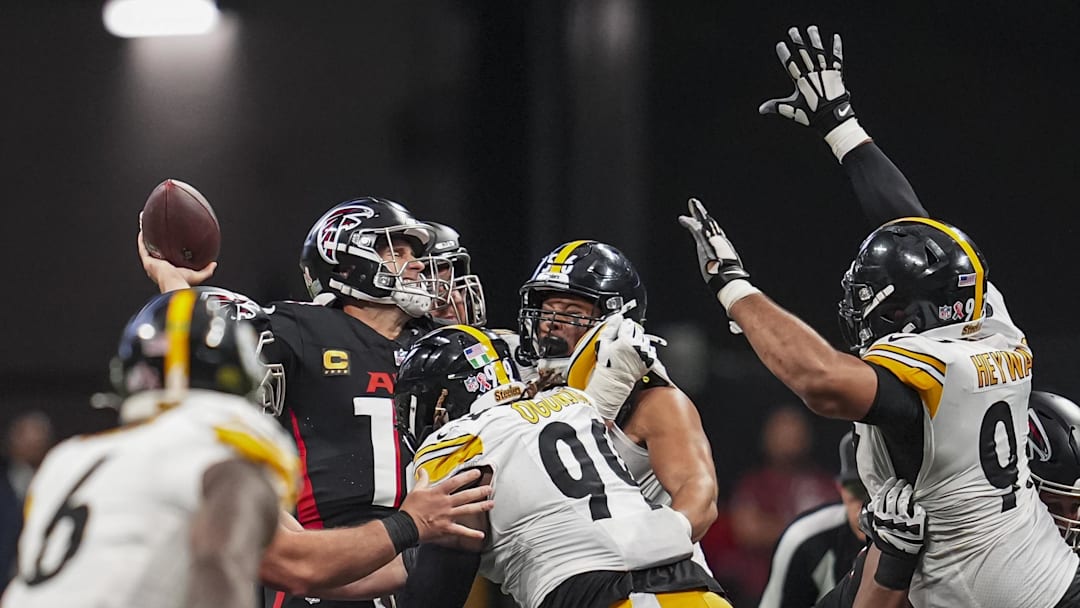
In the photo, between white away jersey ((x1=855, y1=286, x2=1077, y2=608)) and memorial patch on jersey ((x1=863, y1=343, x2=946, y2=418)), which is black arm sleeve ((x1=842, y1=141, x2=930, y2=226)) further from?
memorial patch on jersey ((x1=863, y1=343, x2=946, y2=418))

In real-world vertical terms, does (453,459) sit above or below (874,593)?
above

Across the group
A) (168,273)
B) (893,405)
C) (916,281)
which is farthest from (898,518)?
(168,273)

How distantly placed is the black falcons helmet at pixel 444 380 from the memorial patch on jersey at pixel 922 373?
3.46 feet

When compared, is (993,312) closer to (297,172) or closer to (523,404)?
(523,404)

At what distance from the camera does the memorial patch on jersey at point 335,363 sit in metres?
4.53

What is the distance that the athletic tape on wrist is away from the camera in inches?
125

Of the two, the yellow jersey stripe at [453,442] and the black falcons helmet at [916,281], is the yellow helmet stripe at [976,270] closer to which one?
the black falcons helmet at [916,281]

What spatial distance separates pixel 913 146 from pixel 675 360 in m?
2.13

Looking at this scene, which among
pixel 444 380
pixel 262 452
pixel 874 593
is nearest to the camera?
pixel 262 452

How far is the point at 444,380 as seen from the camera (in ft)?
11.9

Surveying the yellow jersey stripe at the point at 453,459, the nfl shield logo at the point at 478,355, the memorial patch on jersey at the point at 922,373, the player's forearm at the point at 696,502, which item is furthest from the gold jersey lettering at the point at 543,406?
the memorial patch on jersey at the point at 922,373

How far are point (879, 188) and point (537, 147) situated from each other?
5.07 meters

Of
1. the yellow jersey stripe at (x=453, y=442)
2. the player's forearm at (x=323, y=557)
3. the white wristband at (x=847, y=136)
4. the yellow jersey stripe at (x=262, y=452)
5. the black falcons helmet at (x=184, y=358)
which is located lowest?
the player's forearm at (x=323, y=557)

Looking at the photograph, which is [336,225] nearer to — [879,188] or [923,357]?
[879,188]
